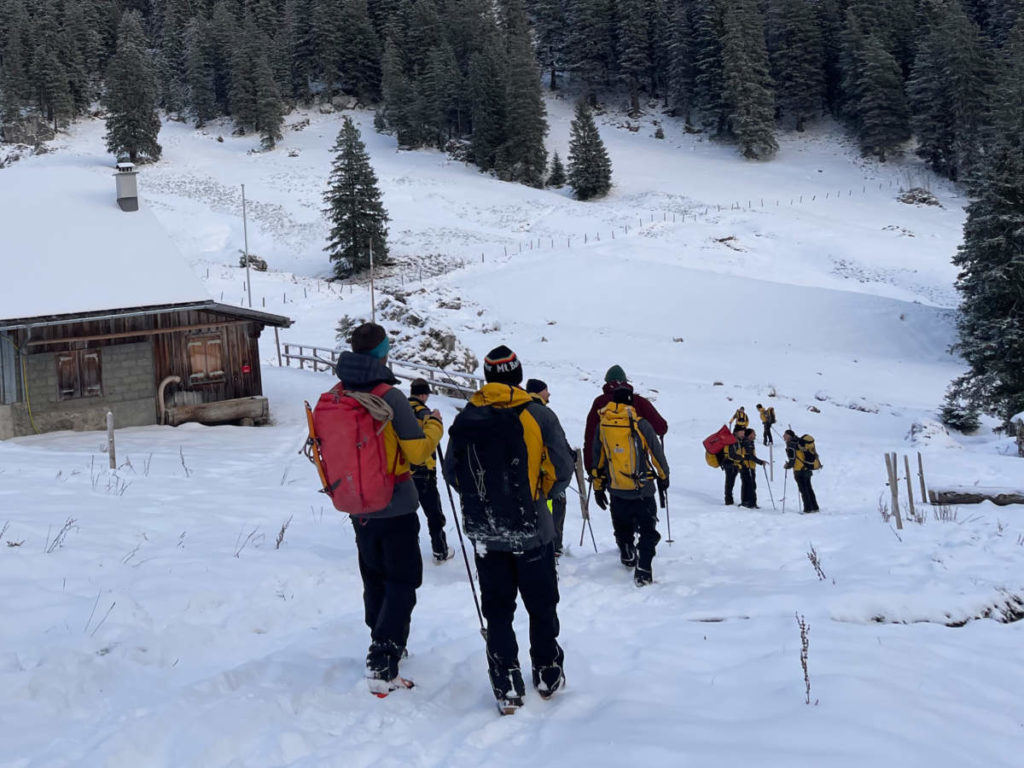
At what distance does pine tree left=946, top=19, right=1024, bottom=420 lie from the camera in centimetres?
2325

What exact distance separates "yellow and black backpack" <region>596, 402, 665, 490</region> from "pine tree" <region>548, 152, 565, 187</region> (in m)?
56.5

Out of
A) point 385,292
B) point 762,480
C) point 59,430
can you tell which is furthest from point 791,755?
point 385,292

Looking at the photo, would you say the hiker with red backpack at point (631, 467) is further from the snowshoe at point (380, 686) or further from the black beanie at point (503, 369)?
the snowshoe at point (380, 686)

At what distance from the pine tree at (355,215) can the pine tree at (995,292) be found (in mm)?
28118

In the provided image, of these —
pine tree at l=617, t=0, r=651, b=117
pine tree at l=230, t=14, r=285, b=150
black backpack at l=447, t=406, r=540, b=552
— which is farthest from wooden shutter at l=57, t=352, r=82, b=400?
pine tree at l=617, t=0, r=651, b=117

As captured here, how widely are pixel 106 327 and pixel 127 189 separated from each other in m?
4.18

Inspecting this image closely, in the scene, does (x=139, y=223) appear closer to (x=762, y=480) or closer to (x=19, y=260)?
(x=19, y=260)

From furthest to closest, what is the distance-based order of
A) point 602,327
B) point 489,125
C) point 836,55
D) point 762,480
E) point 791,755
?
point 836,55
point 489,125
point 602,327
point 762,480
point 791,755

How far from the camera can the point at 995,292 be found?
80.6 ft

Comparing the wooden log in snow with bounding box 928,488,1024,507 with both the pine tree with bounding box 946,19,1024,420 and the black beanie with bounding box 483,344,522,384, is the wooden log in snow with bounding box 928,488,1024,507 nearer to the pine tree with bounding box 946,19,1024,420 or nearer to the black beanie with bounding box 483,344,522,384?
the black beanie with bounding box 483,344,522,384

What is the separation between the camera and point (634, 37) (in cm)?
7119

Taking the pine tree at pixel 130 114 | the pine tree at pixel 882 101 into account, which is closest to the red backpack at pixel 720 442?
the pine tree at pixel 882 101

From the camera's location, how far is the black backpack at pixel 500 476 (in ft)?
14.3

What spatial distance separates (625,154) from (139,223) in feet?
166
